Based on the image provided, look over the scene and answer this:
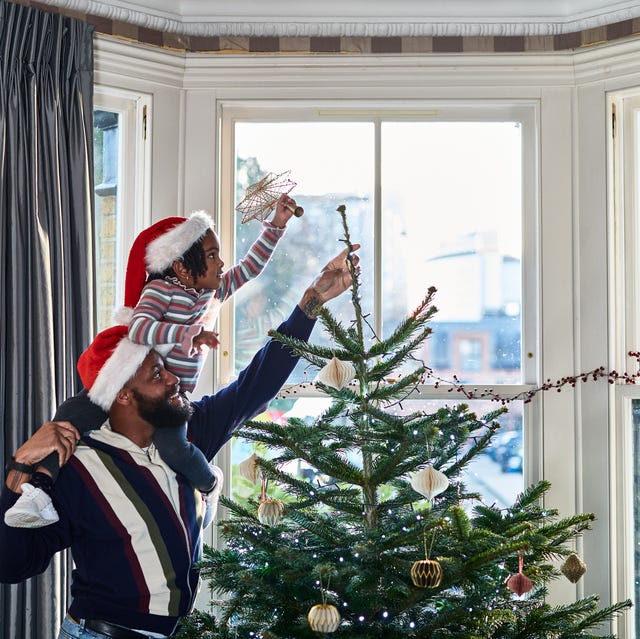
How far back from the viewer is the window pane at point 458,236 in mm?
2629

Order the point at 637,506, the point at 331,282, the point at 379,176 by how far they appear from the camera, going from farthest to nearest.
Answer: the point at 379,176
the point at 637,506
the point at 331,282

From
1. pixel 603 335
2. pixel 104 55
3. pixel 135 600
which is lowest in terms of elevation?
pixel 135 600

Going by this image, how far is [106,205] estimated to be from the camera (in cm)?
258

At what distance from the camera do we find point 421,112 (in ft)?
8.66

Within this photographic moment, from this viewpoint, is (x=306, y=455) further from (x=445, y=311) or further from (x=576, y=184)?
(x=576, y=184)

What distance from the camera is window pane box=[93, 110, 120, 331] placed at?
2.56 metres

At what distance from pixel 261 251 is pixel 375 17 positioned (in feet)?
2.97

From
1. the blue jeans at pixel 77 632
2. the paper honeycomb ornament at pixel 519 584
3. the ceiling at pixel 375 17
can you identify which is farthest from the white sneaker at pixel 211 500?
the ceiling at pixel 375 17

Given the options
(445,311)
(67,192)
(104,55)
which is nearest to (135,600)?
(67,192)

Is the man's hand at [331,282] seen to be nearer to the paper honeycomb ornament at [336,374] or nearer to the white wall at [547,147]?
the paper honeycomb ornament at [336,374]

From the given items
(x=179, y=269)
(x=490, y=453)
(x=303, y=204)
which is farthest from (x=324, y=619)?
(x=303, y=204)

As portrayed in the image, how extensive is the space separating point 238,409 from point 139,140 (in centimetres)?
94

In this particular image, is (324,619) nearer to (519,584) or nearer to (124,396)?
(519,584)

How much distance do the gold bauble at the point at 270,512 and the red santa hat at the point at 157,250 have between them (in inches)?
20.2
